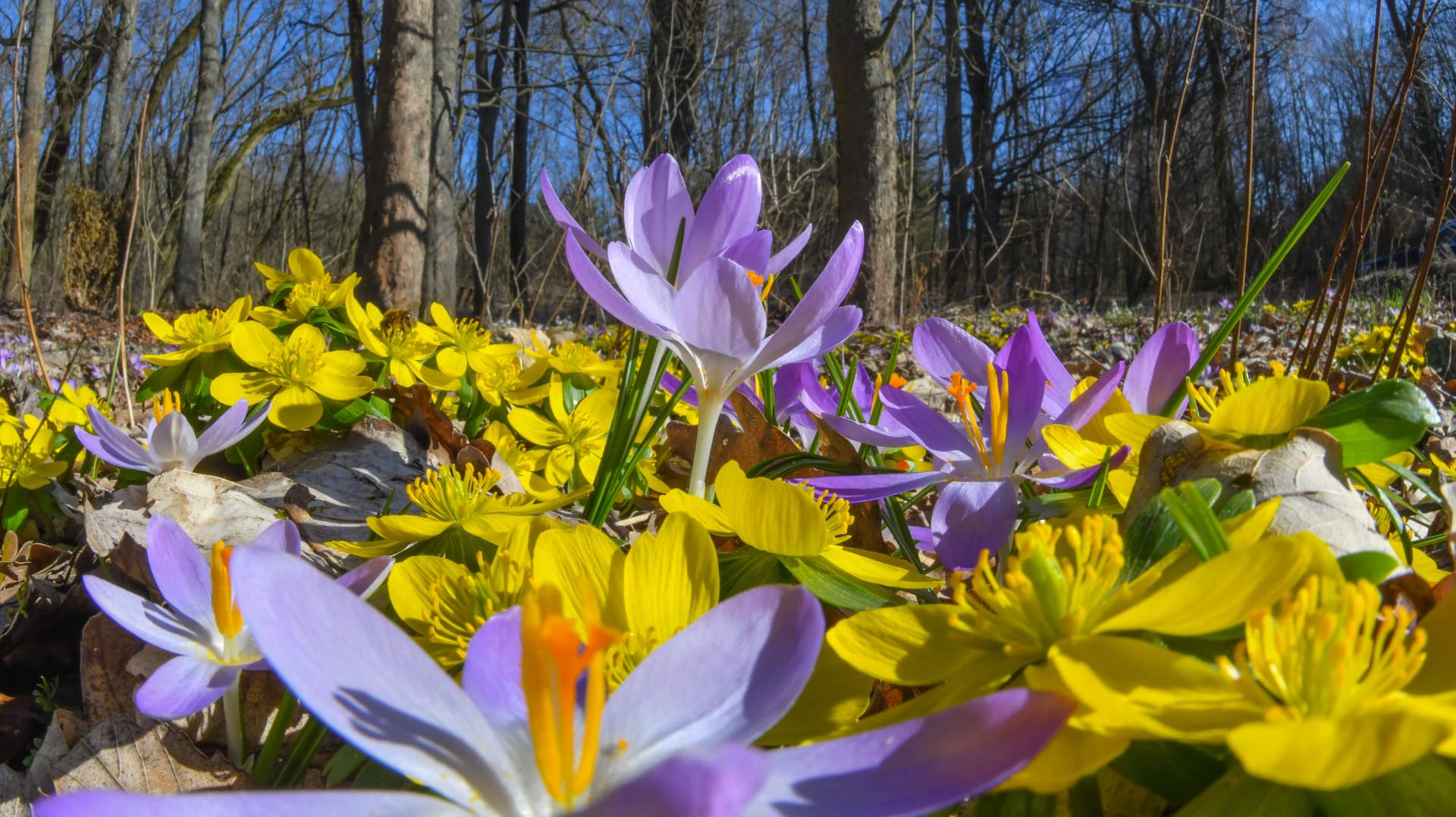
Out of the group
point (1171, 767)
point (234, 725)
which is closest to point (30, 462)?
point (234, 725)

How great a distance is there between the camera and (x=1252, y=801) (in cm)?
31

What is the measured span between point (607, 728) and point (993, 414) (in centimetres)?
42

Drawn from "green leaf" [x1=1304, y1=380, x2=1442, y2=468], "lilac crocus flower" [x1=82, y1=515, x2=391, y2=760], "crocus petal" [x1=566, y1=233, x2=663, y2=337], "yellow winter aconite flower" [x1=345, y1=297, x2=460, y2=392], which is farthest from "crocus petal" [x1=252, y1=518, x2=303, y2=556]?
"yellow winter aconite flower" [x1=345, y1=297, x2=460, y2=392]

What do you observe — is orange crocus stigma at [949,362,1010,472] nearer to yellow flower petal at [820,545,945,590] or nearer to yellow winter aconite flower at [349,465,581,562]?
yellow flower petal at [820,545,945,590]

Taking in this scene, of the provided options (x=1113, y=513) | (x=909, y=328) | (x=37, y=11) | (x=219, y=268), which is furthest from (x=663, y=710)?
(x=219, y=268)

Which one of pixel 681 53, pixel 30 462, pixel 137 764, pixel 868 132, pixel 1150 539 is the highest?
pixel 681 53

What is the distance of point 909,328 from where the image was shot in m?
6.79

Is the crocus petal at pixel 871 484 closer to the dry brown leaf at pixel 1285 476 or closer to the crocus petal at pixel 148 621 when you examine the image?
the dry brown leaf at pixel 1285 476

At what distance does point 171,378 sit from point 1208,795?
1391 mm

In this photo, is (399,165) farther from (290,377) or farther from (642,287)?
(642,287)

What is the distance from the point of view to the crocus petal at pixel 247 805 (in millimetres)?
251

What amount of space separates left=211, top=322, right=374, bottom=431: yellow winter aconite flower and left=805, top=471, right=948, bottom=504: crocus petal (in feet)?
2.63

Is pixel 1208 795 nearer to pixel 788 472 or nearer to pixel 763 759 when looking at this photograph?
pixel 763 759

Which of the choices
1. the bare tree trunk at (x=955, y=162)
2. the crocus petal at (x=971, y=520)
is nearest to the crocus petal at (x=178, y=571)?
the crocus petal at (x=971, y=520)
